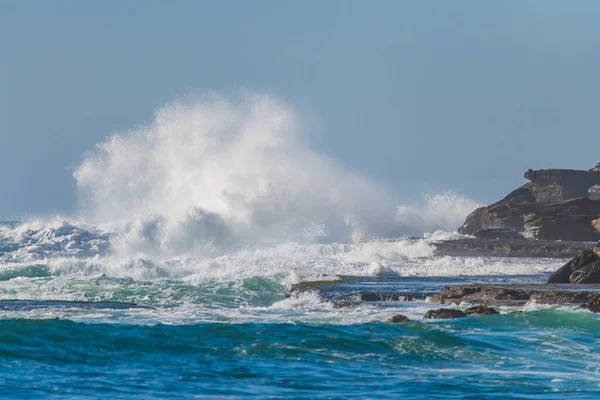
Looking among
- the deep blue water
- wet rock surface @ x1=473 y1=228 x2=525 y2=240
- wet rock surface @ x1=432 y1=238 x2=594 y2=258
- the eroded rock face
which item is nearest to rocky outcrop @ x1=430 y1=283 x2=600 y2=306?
the deep blue water

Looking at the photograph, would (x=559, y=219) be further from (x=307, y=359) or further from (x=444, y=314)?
(x=307, y=359)

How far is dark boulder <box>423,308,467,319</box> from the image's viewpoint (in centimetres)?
2016

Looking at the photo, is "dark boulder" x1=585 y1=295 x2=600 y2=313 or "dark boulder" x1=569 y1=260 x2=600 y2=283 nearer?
"dark boulder" x1=585 y1=295 x2=600 y2=313

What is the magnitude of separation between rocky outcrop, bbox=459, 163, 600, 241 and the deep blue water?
32710 millimetres

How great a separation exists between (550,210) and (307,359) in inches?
1645

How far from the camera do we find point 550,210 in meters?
54.8

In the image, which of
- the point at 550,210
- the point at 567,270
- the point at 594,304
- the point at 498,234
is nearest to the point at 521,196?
the point at 550,210

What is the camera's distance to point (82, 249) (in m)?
53.9

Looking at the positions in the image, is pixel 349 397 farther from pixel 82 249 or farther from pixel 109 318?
pixel 82 249

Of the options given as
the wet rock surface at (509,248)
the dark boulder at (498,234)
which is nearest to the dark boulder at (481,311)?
the wet rock surface at (509,248)

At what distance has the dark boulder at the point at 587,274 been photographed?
2703cm

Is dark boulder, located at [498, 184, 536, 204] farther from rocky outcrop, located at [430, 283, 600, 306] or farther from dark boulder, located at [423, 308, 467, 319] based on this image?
Answer: dark boulder, located at [423, 308, 467, 319]

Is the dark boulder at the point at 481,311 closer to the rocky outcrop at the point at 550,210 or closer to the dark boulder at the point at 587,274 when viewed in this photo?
the dark boulder at the point at 587,274

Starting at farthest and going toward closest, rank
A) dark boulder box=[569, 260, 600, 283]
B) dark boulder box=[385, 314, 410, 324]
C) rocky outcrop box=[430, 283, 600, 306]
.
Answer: dark boulder box=[569, 260, 600, 283]
rocky outcrop box=[430, 283, 600, 306]
dark boulder box=[385, 314, 410, 324]
